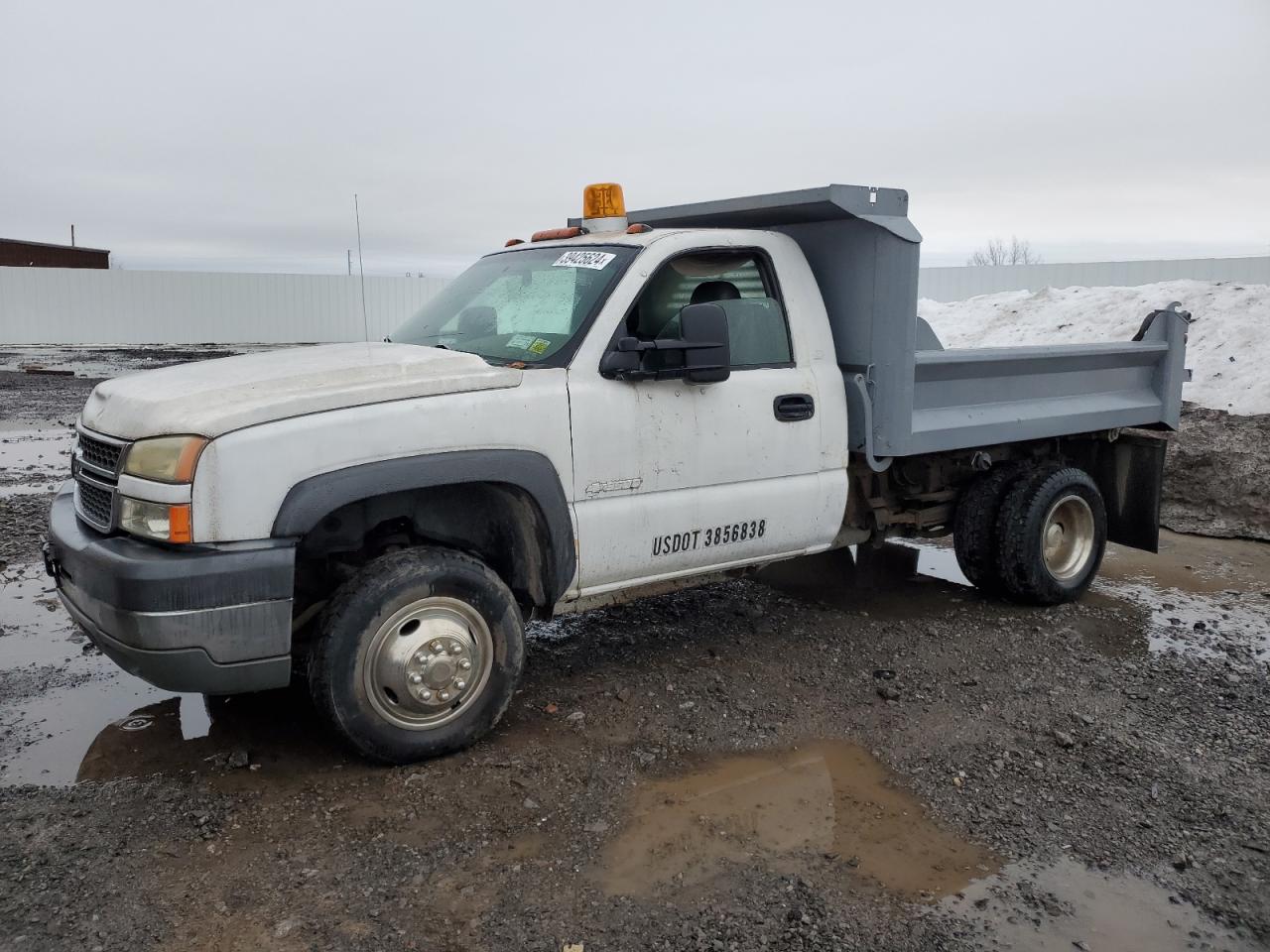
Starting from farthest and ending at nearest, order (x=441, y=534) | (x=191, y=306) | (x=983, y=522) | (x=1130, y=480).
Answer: (x=191, y=306)
(x=1130, y=480)
(x=983, y=522)
(x=441, y=534)

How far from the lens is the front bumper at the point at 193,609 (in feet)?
11.4

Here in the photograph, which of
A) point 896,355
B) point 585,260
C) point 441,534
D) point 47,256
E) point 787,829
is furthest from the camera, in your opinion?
point 47,256

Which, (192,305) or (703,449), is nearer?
(703,449)

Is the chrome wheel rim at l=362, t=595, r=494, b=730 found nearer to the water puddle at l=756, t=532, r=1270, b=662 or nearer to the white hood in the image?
the white hood

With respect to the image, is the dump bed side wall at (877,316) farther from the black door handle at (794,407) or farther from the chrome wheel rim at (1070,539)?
the chrome wheel rim at (1070,539)

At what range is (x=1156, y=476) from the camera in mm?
6637

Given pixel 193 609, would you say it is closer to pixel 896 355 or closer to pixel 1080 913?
pixel 1080 913

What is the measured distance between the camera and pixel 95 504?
12.9 feet

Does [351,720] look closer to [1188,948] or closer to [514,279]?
[514,279]

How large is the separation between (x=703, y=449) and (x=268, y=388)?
6.15 ft

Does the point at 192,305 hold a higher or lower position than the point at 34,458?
higher

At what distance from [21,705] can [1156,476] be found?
647 cm

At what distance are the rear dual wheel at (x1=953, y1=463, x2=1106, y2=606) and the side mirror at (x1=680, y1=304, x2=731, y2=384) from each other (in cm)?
252

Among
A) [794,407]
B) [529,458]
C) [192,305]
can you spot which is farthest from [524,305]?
[192,305]
